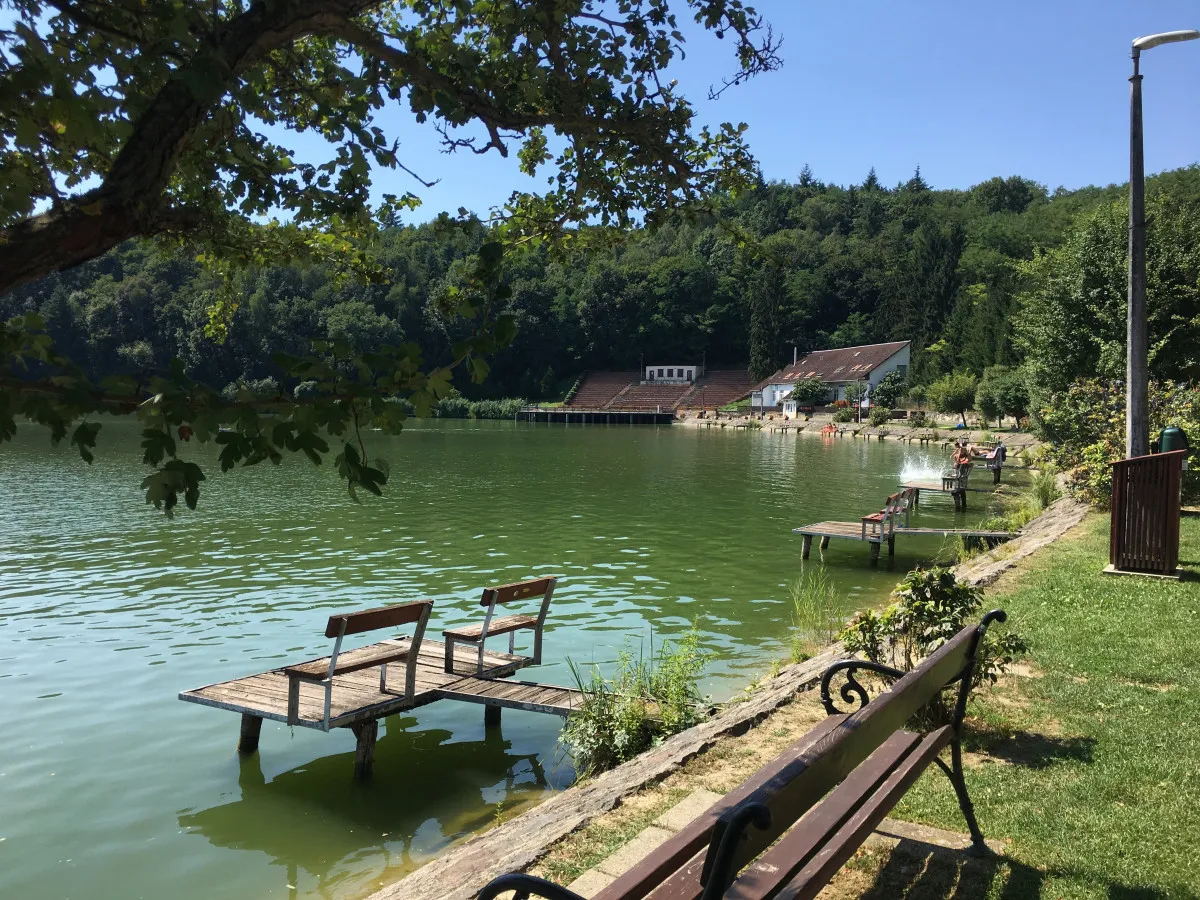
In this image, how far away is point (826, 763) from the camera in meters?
2.72

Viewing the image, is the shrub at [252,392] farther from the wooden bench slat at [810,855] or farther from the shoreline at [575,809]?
the shoreline at [575,809]

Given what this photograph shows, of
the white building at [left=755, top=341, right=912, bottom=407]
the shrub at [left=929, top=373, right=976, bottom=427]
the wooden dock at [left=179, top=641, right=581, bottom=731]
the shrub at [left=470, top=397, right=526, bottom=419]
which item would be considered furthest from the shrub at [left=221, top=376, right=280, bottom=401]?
the shrub at [left=470, top=397, right=526, bottom=419]

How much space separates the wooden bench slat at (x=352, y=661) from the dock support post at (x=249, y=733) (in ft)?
2.15

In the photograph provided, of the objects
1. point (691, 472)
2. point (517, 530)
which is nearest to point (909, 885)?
point (517, 530)

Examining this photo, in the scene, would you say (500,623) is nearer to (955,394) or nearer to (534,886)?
(534,886)

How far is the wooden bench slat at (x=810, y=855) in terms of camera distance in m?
2.82

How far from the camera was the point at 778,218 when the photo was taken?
16875cm

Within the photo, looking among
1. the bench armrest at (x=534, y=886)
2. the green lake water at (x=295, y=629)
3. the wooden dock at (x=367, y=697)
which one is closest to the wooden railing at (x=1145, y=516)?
the green lake water at (x=295, y=629)

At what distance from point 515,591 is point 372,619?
5.92 feet

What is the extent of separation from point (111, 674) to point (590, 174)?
8.44m

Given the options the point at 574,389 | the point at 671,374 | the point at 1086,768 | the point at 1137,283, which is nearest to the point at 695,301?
the point at 671,374

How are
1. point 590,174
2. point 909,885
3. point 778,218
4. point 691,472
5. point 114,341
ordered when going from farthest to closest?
point 778,218 < point 114,341 < point 691,472 < point 590,174 < point 909,885

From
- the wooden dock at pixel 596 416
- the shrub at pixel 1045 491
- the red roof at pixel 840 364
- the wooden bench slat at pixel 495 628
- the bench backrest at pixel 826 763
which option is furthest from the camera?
the wooden dock at pixel 596 416

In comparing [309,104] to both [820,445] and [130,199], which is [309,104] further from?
[820,445]
